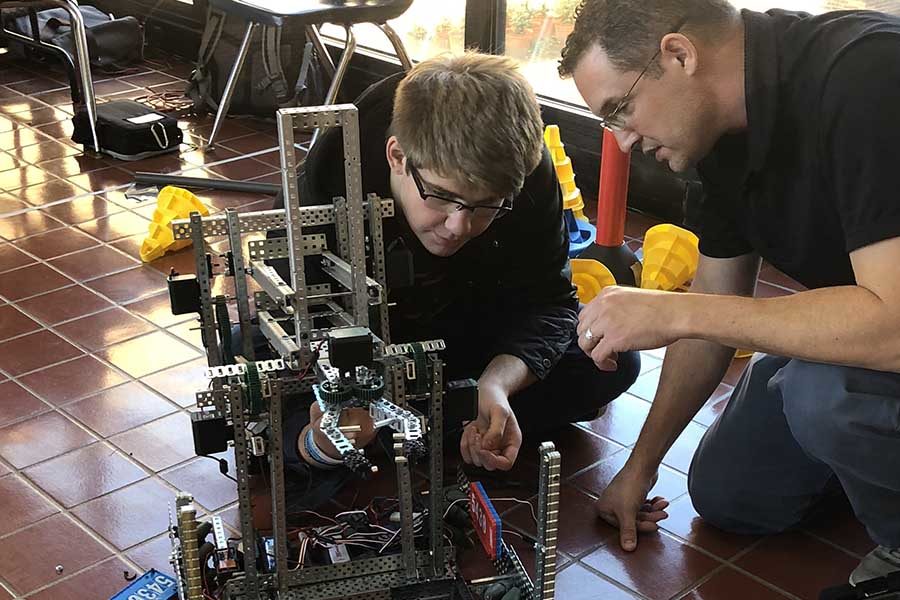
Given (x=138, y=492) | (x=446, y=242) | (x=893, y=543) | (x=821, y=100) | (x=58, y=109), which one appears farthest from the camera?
(x=58, y=109)

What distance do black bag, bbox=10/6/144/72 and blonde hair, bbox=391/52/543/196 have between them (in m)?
3.56

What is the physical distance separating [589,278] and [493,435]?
3.85 ft

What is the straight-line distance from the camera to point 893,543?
182cm

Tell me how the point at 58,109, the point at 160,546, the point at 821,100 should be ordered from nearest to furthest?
the point at 821,100, the point at 160,546, the point at 58,109

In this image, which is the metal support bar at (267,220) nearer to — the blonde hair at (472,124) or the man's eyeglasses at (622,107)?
the blonde hair at (472,124)

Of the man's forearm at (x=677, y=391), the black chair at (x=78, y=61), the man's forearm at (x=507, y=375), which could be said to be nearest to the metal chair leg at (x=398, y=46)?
the black chair at (x=78, y=61)

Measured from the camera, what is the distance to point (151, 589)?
1.91 m

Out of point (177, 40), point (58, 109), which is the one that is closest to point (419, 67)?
point (58, 109)

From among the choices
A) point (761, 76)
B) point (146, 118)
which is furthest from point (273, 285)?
point (146, 118)

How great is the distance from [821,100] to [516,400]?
101 cm

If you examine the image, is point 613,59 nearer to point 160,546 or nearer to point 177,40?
point 160,546

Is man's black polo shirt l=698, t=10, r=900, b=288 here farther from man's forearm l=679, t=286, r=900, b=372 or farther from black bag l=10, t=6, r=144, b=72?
black bag l=10, t=6, r=144, b=72

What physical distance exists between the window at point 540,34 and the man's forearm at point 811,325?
8.74 feet

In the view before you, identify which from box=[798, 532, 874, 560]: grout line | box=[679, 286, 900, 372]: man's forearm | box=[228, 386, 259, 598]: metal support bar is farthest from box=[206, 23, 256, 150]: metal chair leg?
box=[679, 286, 900, 372]: man's forearm
